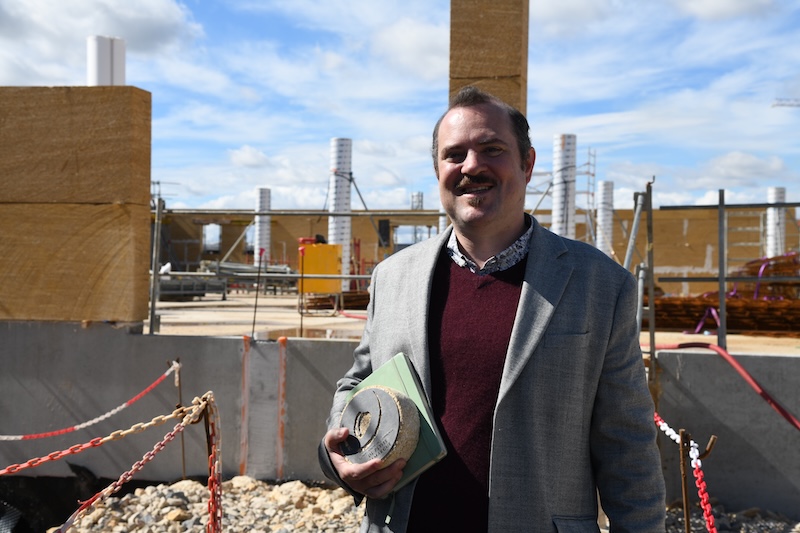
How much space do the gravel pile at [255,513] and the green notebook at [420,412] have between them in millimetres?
3691

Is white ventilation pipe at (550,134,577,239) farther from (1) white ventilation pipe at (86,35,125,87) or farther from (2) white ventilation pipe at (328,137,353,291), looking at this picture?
(1) white ventilation pipe at (86,35,125,87)

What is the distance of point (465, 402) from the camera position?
2139mm

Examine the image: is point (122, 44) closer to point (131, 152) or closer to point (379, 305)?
point (131, 152)

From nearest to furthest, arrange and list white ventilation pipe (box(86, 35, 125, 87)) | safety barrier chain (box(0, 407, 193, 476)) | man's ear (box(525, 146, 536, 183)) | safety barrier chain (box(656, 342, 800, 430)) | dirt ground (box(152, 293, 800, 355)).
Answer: man's ear (box(525, 146, 536, 183)), safety barrier chain (box(0, 407, 193, 476)), safety barrier chain (box(656, 342, 800, 430)), dirt ground (box(152, 293, 800, 355)), white ventilation pipe (box(86, 35, 125, 87))

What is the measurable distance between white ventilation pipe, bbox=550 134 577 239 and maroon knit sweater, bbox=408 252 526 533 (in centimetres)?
1568

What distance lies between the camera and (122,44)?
823 cm

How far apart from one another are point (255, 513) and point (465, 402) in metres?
4.22

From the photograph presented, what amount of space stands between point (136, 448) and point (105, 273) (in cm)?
151

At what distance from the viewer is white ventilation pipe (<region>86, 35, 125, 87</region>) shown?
8.12m

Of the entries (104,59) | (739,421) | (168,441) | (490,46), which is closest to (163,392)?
(168,441)

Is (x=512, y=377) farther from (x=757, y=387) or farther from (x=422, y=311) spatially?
(x=757, y=387)

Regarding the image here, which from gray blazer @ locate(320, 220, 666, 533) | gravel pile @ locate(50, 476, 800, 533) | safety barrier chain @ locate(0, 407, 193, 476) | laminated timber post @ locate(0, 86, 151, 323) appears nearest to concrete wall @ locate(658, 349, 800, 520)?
gravel pile @ locate(50, 476, 800, 533)

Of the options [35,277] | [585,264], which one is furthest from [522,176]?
[35,277]

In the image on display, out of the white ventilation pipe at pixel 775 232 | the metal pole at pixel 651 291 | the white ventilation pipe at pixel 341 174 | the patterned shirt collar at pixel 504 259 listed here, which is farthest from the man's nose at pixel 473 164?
the white ventilation pipe at pixel 775 232
